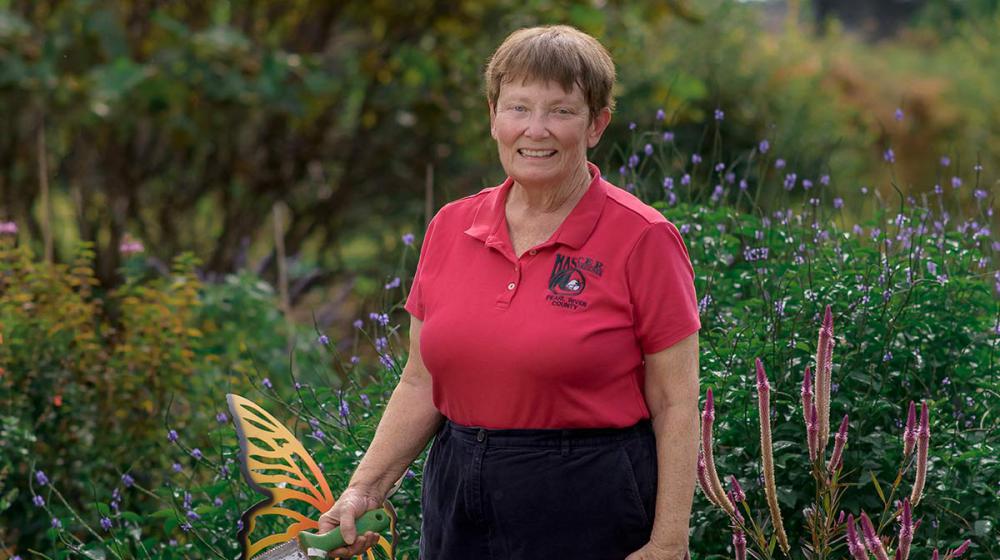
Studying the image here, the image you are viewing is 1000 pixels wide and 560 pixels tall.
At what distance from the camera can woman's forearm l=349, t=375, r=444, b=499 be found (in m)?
2.66

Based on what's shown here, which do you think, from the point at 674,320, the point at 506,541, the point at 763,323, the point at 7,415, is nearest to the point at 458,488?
the point at 506,541

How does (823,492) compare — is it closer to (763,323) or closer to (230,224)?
(763,323)

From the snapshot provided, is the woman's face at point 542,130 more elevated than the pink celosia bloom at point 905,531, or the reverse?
the woman's face at point 542,130

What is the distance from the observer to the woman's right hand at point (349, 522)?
2.56m

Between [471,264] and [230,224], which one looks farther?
[230,224]

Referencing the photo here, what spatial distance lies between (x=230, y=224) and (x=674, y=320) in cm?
617

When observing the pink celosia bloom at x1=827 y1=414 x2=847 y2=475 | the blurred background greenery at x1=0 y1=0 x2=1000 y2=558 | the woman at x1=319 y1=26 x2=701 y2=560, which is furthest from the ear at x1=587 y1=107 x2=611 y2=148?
the blurred background greenery at x1=0 y1=0 x2=1000 y2=558

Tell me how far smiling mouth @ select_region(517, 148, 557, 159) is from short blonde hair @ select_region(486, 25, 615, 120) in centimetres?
11

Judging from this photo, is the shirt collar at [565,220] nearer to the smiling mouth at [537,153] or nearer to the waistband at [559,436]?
the smiling mouth at [537,153]

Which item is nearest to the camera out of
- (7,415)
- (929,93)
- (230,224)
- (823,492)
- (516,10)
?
(823,492)

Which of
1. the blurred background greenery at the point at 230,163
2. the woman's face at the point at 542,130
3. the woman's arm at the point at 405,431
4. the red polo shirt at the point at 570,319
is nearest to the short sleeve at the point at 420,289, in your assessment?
the woman's arm at the point at 405,431

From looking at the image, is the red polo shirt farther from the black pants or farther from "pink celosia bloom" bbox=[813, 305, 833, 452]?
"pink celosia bloom" bbox=[813, 305, 833, 452]

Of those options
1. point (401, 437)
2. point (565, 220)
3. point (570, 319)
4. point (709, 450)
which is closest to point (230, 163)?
point (401, 437)

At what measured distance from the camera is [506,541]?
244 centimetres
